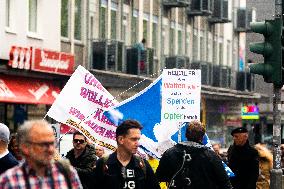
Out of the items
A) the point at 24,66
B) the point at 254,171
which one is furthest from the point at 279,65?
the point at 24,66

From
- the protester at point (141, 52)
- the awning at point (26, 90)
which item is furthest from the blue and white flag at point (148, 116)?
the protester at point (141, 52)

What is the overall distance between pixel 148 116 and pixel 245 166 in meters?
2.83

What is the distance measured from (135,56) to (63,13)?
5114 mm

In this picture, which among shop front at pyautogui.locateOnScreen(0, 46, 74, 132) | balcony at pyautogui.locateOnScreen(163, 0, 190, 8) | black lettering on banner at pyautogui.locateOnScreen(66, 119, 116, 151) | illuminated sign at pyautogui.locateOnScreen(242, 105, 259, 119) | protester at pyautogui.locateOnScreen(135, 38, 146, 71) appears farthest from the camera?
illuminated sign at pyautogui.locateOnScreen(242, 105, 259, 119)

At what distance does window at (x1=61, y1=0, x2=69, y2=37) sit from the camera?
32.8 metres

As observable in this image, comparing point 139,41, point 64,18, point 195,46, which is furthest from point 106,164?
point 195,46

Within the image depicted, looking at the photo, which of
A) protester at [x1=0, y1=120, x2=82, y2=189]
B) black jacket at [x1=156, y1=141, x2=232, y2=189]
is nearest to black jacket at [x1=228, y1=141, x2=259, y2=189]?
black jacket at [x1=156, y1=141, x2=232, y2=189]

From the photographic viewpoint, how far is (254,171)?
14922mm

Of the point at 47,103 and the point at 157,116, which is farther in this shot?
the point at 47,103

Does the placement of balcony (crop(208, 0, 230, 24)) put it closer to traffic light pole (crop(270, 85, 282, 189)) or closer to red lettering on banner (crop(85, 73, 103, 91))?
traffic light pole (crop(270, 85, 282, 189))

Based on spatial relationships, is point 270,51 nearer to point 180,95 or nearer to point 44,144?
point 180,95

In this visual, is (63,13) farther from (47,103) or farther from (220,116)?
(220,116)

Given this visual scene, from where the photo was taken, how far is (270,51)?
15.4 meters

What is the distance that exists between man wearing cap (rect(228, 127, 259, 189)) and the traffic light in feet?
3.10
